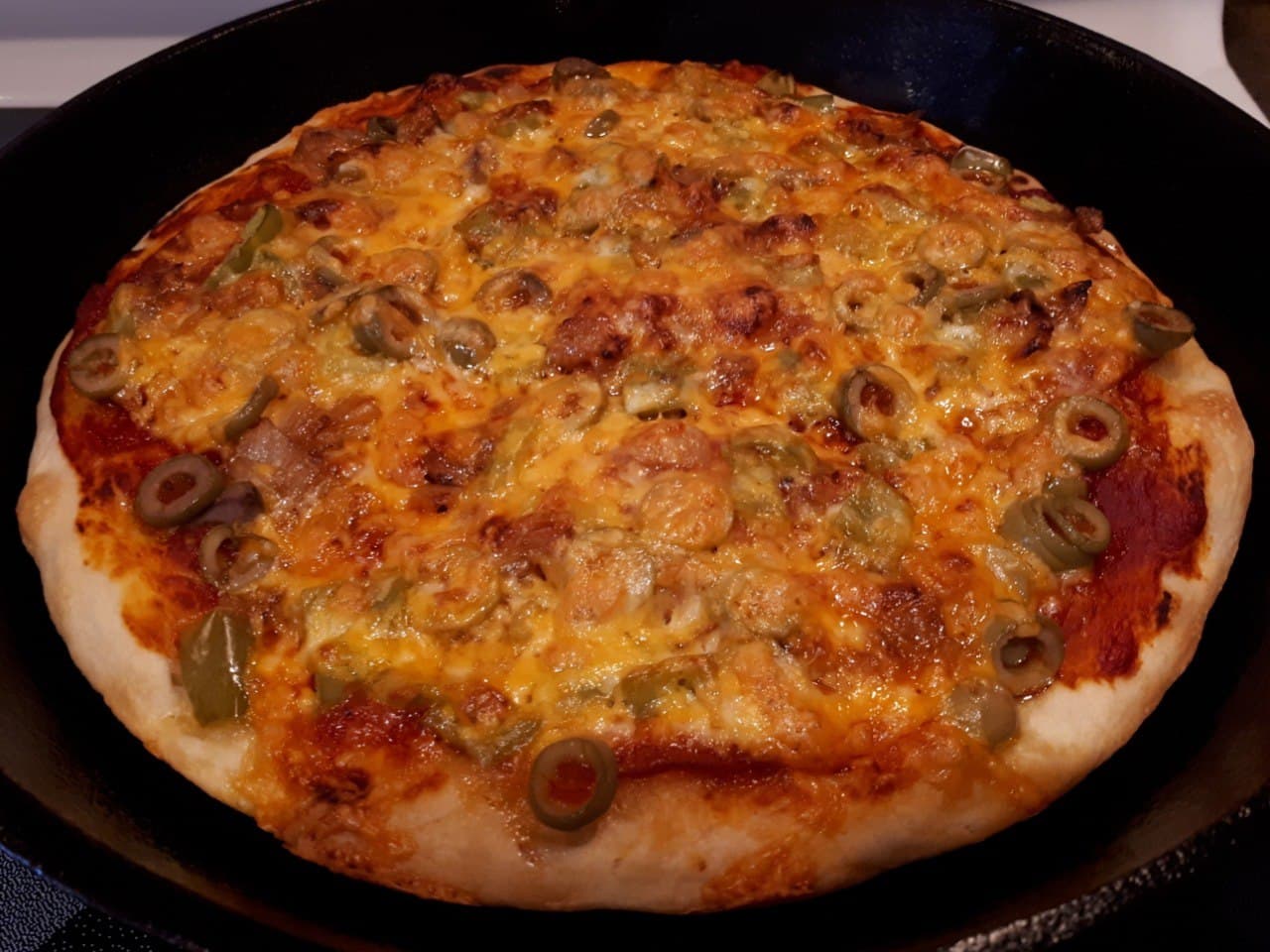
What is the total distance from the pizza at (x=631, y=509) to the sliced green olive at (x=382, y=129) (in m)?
0.16

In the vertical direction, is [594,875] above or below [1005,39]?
below

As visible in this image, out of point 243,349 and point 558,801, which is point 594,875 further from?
point 243,349

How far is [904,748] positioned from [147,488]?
6.44 feet

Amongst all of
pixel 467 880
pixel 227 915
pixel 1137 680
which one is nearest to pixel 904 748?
pixel 1137 680

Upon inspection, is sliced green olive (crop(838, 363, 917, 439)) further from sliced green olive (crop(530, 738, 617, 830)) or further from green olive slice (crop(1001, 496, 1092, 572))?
sliced green olive (crop(530, 738, 617, 830))

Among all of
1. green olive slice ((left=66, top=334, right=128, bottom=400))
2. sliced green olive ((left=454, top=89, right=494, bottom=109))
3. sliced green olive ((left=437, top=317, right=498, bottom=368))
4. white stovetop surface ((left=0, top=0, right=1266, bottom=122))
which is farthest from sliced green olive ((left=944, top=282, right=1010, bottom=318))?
white stovetop surface ((left=0, top=0, right=1266, bottom=122))

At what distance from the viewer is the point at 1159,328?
2.92m

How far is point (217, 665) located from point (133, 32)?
401 centimetres

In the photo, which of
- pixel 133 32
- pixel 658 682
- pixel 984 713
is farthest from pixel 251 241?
pixel 133 32

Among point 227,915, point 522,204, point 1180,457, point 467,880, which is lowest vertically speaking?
point 467,880

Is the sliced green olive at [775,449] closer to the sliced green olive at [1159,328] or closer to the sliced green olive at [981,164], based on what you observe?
the sliced green olive at [1159,328]

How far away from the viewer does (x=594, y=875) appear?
7.11 feet

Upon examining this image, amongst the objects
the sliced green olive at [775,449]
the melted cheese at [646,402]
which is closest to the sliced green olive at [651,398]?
the melted cheese at [646,402]

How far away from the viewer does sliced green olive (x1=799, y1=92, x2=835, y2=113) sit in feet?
12.5
